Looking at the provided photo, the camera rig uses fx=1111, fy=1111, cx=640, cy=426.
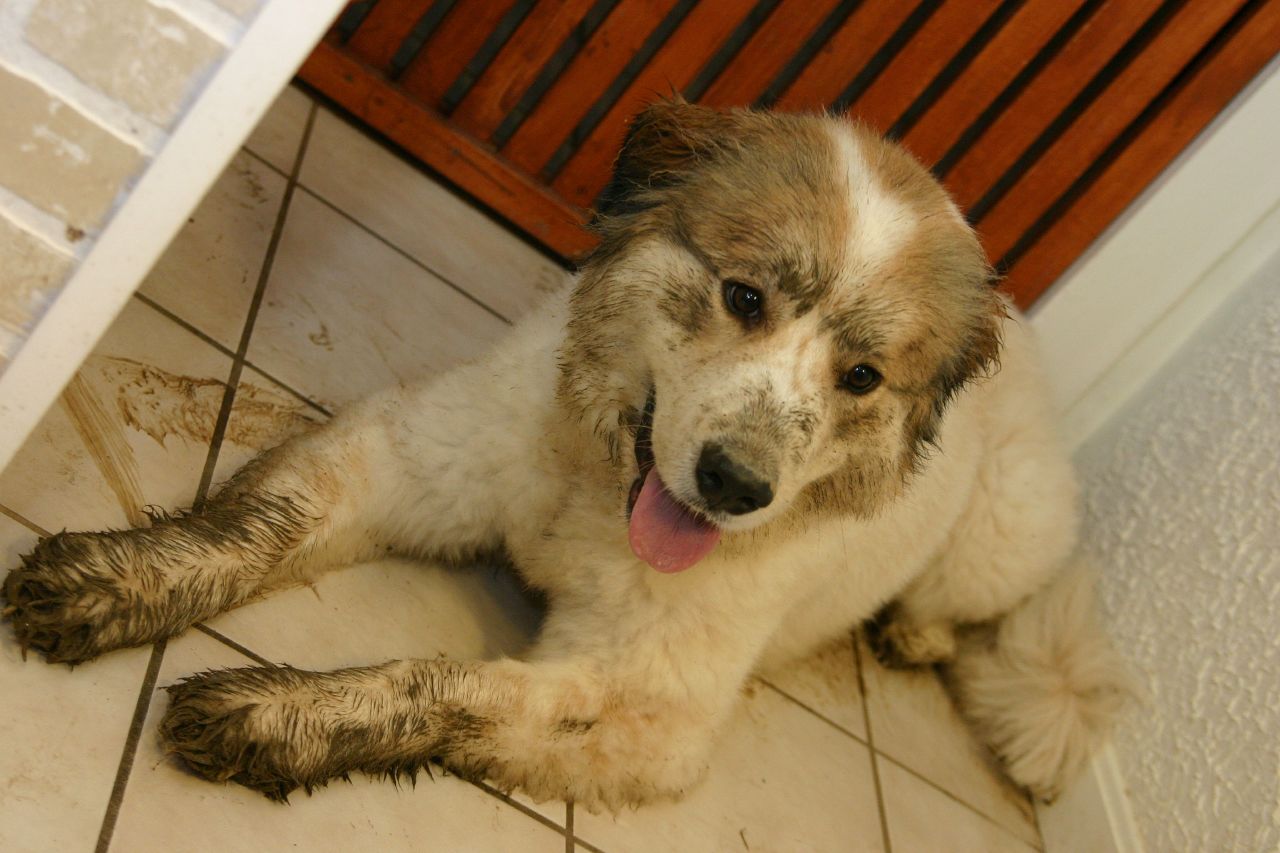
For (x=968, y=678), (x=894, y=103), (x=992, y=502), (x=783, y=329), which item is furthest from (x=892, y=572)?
(x=894, y=103)

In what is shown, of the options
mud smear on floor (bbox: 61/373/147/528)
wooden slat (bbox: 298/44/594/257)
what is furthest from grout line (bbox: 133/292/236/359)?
wooden slat (bbox: 298/44/594/257)

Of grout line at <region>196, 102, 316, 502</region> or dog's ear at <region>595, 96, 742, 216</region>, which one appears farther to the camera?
grout line at <region>196, 102, 316, 502</region>

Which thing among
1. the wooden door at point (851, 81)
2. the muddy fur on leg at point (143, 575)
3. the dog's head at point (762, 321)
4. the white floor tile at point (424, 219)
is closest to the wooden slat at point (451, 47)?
the wooden door at point (851, 81)

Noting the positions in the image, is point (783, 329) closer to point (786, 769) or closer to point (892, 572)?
point (892, 572)

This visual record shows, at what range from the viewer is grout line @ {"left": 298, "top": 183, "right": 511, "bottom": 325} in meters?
2.83

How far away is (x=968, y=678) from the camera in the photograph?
2783 mm

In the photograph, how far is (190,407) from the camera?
205cm

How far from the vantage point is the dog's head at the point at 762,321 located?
1.65 metres

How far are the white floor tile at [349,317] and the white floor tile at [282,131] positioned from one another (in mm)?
130

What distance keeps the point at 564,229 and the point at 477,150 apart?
0.33m

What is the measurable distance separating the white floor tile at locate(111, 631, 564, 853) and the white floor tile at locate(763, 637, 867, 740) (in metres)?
0.81

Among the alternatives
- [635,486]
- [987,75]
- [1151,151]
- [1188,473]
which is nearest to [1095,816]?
[1188,473]

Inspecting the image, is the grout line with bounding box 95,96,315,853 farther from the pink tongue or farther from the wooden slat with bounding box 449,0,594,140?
the pink tongue

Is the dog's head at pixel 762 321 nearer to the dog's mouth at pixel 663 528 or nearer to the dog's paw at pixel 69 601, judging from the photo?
the dog's mouth at pixel 663 528
